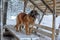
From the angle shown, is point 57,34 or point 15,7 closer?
point 57,34

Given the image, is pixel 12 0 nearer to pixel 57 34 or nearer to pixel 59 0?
pixel 59 0

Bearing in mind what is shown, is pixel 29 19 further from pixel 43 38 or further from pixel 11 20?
pixel 11 20

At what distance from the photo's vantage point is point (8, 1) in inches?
169

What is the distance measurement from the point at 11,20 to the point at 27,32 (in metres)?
1.90

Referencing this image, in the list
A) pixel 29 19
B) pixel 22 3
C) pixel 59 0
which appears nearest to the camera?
pixel 29 19

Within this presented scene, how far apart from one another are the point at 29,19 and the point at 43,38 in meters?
0.62

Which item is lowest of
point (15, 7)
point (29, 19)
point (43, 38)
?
point (43, 38)

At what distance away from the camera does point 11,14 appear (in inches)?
177

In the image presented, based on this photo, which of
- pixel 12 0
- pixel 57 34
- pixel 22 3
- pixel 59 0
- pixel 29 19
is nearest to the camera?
pixel 57 34

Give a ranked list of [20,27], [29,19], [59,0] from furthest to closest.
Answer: [20,27] < [59,0] < [29,19]

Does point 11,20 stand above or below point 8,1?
below

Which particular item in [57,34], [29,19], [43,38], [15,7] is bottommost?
[43,38]

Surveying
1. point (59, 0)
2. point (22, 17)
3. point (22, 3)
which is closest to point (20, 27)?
point (22, 17)

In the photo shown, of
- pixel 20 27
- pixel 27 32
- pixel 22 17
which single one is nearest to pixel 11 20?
pixel 20 27
